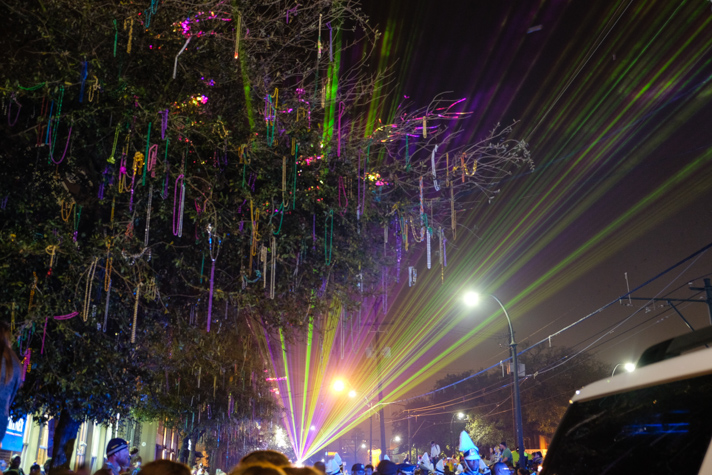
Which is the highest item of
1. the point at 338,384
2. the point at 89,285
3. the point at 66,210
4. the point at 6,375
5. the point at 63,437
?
the point at 338,384

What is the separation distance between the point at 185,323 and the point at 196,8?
5.63 m

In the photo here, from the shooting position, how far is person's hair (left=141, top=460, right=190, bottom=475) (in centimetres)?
295

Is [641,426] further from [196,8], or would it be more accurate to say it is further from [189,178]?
[196,8]

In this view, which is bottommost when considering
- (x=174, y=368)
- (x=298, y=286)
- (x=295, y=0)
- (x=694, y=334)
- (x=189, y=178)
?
(x=694, y=334)

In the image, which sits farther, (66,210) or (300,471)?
(66,210)

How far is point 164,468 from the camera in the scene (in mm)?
2975

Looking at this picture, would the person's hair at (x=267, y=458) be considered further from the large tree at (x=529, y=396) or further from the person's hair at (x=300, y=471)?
the large tree at (x=529, y=396)

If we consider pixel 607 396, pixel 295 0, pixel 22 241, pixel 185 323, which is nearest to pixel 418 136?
pixel 295 0

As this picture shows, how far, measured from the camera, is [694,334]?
3068 millimetres

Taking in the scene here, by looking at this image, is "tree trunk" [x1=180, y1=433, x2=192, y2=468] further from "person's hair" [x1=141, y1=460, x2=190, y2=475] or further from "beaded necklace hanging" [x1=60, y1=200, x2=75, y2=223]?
"person's hair" [x1=141, y1=460, x2=190, y2=475]

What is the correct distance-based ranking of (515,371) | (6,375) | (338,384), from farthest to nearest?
1. (338,384)
2. (515,371)
3. (6,375)

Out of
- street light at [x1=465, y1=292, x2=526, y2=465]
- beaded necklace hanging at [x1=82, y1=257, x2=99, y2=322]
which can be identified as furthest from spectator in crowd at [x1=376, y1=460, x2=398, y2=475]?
street light at [x1=465, y1=292, x2=526, y2=465]

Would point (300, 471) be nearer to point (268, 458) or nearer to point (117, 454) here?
point (268, 458)

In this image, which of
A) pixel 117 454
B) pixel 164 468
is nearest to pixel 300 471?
pixel 164 468
